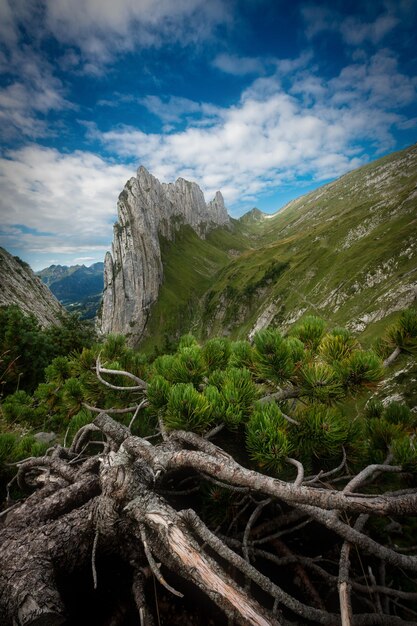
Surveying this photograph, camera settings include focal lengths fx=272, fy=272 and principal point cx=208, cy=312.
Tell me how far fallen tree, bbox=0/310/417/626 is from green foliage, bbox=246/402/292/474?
0.01 meters

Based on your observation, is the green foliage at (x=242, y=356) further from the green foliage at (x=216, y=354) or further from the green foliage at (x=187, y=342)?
the green foliage at (x=187, y=342)

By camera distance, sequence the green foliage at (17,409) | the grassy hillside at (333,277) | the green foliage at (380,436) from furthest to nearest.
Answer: the grassy hillside at (333,277) → the green foliage at (17,409) → the green foliage at (380,436)

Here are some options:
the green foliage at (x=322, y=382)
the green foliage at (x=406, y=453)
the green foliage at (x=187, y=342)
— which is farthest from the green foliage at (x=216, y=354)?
the green foliage at (x=406, y=453)

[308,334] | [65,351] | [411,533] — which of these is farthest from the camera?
[65,351]

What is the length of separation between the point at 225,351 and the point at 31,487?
3.32m

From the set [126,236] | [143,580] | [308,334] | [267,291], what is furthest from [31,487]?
[126,236]

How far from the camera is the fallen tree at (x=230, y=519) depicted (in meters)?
1.76

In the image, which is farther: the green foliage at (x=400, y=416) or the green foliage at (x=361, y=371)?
the green foliage at (x=400, y=416)

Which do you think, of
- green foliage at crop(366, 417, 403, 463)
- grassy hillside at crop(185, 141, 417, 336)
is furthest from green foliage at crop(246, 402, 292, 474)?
grassy hillside at crop(185, 141, 417, 336)

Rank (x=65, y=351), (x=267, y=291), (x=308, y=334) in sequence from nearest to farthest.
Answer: (x=308, y=334)
(x=65, y=351)
(x=267, y=291)

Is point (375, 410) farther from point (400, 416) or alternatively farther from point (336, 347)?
point (336, 347)

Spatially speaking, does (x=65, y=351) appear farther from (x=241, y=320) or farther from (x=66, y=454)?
(x=241, y=320)

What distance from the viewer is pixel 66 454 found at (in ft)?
12.2

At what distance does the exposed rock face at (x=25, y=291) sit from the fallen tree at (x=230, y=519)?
316 feet
